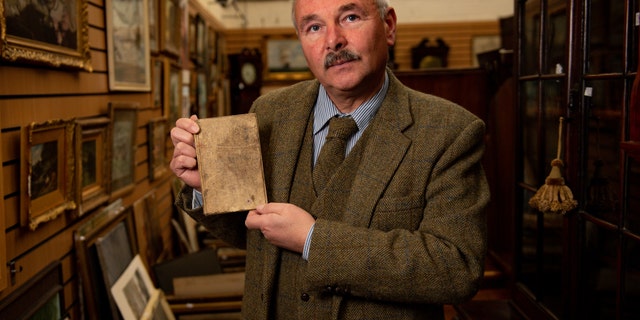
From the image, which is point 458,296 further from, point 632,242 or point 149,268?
point 149,268

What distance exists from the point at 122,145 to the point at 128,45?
1.87 ft

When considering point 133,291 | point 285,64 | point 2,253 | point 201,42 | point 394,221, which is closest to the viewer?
point 394,221

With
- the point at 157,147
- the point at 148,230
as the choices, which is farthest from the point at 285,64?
the point at 148,230

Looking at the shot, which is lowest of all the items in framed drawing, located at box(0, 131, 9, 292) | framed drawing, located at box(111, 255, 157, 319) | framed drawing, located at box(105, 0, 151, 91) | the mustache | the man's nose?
framed drawing, located at box(111, 255, 157, 319)

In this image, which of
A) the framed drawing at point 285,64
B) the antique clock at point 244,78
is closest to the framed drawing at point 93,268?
the antique clock at point 244,78

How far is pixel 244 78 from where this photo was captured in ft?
24.2

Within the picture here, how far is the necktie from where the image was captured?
1530 millimetres

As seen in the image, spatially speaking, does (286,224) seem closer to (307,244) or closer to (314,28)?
(307,244)

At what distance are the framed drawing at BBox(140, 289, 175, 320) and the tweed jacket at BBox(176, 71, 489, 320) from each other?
3.87 feet

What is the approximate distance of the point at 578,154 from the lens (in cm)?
228

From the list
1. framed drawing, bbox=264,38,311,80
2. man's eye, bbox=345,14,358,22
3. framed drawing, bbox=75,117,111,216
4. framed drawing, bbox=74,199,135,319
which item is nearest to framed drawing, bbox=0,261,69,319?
framed drawing, bbox=74,199,135,319

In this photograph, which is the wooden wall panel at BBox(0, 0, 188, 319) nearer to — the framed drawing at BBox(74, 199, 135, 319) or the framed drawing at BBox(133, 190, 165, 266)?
the framed drawing at BBox(74, 199, 135, 319)

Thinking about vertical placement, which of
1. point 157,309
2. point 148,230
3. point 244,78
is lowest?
point 157,309

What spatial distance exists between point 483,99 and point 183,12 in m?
2.70
